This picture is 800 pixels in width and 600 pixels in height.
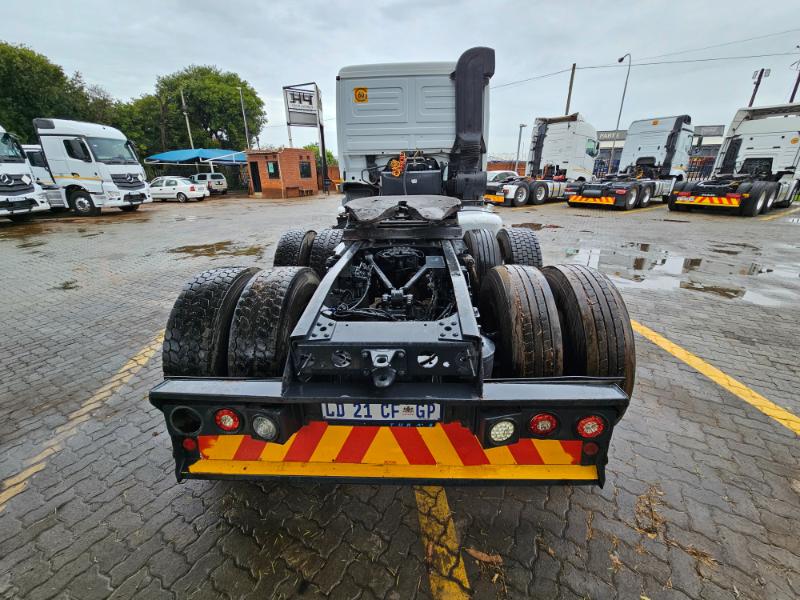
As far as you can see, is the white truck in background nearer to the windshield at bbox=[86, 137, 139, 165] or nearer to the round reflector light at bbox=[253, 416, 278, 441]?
the windshield at bbox=[86, 137, 139, 165]

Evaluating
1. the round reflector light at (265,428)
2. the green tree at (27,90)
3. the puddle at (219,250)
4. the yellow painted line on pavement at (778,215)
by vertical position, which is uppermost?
the green tree at (27,90)

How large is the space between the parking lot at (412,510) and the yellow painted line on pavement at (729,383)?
17 millimetres

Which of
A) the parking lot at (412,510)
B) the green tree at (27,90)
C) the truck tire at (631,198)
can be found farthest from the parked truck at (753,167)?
the green tree at (27,90)

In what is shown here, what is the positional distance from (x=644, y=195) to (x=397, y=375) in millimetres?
17840

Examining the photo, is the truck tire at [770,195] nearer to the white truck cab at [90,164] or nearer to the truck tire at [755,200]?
the truck tire at [755,200]

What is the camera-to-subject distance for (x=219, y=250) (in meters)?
8.82

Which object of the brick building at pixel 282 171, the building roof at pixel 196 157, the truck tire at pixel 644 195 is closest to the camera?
the truck tire at pixel 644 195

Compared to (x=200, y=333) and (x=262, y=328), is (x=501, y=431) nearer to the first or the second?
(x=262, y=328)

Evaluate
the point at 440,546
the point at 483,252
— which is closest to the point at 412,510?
the point at 440,546

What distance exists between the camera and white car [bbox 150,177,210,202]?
22.5 meters

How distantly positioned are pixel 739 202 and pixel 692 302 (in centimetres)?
1155

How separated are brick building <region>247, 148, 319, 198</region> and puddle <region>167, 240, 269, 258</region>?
18.7 metres

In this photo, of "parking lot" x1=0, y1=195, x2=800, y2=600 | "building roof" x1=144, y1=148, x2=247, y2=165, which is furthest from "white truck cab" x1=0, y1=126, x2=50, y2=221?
"building roof" x1=144, y1=148, x2=247, y2=165

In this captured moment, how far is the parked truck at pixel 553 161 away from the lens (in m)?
16.4
